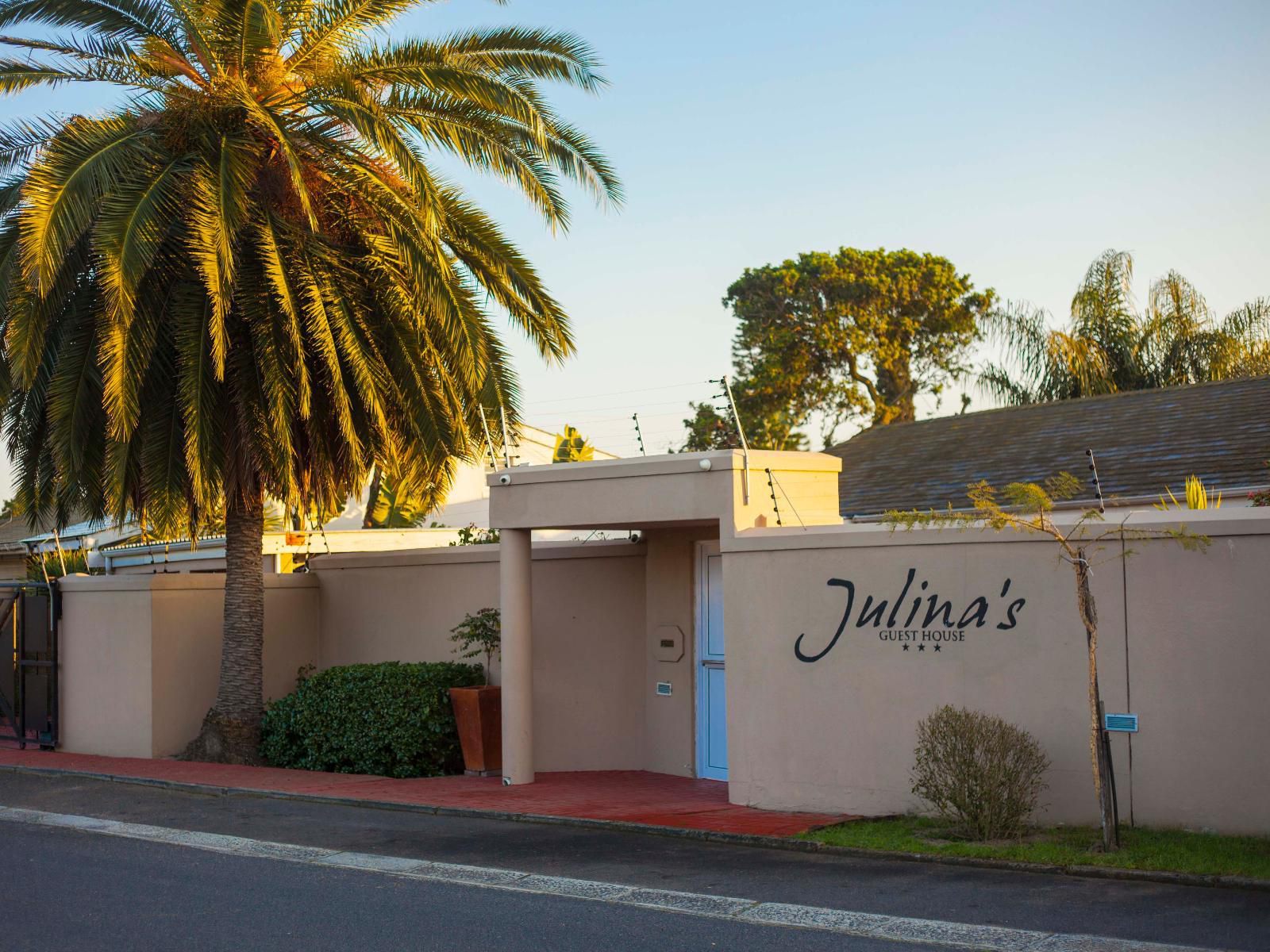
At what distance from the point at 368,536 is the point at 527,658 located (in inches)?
299

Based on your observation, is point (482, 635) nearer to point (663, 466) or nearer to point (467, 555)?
point (467, 555)

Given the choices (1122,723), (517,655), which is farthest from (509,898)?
(517,655)

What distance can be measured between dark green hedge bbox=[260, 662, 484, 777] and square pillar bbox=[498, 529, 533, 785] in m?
1.29

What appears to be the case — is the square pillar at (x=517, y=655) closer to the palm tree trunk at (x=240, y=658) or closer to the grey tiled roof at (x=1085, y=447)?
the palm tree trunk at (x=240, y=658)

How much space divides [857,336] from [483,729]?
2820 centimetres

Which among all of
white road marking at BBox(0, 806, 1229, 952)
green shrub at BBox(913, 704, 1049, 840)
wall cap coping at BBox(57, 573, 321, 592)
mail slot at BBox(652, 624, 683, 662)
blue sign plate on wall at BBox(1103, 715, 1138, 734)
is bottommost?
white road marking at BBox(0, 806, 1229, 952)

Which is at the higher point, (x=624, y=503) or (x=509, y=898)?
(x=624, y=503)

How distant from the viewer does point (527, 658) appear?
13844 millimetres

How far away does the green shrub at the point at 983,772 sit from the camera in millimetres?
9578

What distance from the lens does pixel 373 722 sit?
14.8 m

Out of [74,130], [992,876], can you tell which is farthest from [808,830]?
[74,130]

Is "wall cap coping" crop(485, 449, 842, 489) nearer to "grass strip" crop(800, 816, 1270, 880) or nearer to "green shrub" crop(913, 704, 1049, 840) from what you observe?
"green shrub" crop(913, 704, 1049, 840)

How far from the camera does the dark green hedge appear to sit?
14.6m

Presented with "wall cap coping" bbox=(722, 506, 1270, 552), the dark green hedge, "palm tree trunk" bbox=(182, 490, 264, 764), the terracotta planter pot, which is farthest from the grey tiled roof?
"palm tree trunk" bbox=(182, 490, 264, 764)
